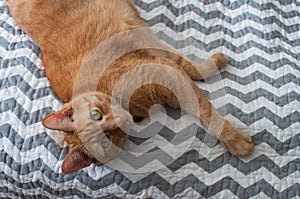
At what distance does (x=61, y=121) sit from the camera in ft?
3.78

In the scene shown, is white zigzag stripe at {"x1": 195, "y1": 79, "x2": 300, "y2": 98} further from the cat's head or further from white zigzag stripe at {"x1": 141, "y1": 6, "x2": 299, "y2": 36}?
the cat's head

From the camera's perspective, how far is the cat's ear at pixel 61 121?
45.0 inches

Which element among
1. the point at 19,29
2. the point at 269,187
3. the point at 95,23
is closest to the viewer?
the point at 269,187

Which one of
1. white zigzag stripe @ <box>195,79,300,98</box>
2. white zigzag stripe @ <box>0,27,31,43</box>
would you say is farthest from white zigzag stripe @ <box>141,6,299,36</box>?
white zigzag stripe @ <box>0,27,31,43</box>

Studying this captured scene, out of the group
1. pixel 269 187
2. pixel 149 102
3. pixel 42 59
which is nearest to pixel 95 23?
pixel 42 59

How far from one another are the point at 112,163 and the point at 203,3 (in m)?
0.78

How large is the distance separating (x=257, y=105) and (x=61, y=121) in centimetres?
67

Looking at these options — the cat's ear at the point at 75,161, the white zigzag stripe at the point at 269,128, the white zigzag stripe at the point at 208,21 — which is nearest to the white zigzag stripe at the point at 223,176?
the white zigzag stripe at the point at 269,128

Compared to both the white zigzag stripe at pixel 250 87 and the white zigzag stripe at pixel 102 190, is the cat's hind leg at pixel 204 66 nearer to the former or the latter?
the white zigzag stripe at pixel 250 87

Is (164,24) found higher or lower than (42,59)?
higher

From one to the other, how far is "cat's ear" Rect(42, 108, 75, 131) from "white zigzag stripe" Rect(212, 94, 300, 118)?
0.51 metres

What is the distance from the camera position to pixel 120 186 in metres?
1.29

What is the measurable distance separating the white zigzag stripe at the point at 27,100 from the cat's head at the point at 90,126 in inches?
7.7

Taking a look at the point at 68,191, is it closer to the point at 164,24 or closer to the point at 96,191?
the point at 96,191
